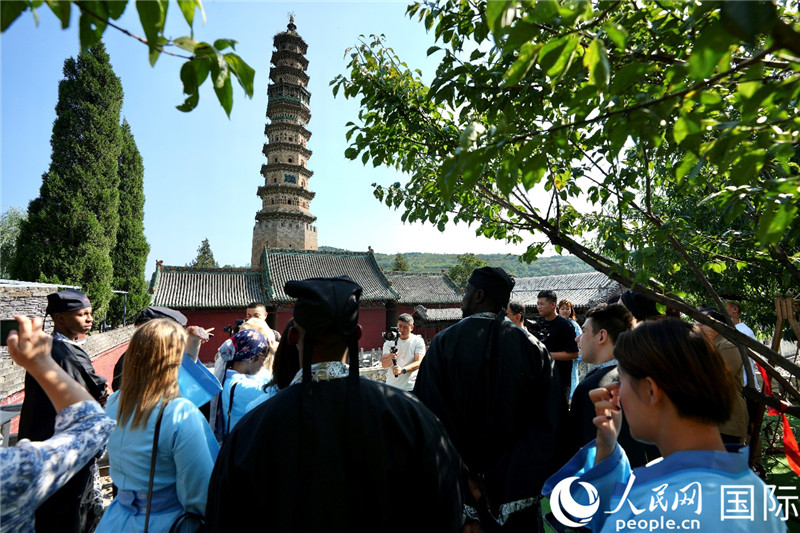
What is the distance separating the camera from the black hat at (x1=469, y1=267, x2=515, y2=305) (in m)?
3.05

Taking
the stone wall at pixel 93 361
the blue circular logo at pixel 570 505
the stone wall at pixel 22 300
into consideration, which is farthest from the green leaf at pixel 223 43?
the stone wall at pixel 22 300

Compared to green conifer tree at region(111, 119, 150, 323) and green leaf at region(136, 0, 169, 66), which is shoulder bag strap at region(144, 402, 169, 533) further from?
green conifer tree at region(111, 119, 150, 323)

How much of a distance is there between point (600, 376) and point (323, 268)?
24.6 metres

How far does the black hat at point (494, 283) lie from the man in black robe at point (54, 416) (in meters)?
3.01

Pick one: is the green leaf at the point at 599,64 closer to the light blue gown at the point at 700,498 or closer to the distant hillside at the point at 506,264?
the light blue gown at the point at 700,498

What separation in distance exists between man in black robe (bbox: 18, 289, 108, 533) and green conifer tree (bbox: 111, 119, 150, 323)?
20.3 m

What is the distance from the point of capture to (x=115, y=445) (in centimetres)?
201

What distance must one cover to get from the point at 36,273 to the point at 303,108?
23.7 metres

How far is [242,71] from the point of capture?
1194 millimetres

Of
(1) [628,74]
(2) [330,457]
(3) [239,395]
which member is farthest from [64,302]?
(1) [628,74]

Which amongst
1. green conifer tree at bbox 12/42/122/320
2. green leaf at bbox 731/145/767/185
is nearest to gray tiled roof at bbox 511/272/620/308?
green conifer tree at bbox 12/42/122/320

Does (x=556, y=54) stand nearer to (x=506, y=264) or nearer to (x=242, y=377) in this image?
(x=242, y=377)

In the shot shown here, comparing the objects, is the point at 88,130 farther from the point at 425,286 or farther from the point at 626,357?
the point at 626,357

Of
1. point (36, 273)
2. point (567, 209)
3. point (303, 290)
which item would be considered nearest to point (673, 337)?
point (303, 290)
